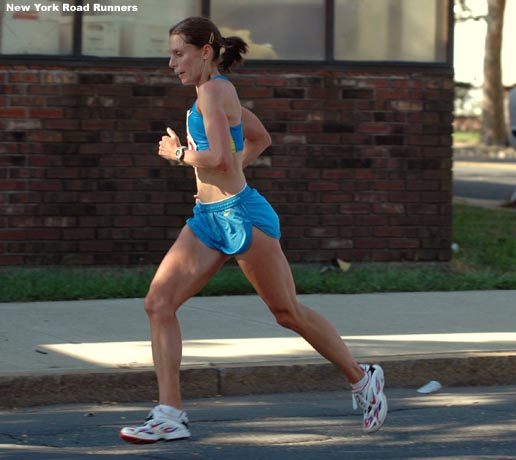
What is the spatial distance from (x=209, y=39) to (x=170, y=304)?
121 centimetres

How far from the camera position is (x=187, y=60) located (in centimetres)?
588

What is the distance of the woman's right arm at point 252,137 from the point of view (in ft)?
20.7

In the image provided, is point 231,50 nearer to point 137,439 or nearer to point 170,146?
point 170,146

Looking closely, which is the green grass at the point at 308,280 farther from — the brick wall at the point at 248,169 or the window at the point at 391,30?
the window at the point at 391,30

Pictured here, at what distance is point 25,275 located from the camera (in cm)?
1020

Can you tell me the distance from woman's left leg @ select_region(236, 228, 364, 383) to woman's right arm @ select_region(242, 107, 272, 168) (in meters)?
0.57

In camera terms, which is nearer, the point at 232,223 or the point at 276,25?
the point at 232,223

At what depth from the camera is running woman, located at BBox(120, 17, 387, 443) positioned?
5797 millimetres

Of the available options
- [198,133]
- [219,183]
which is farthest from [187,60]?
[219,183]

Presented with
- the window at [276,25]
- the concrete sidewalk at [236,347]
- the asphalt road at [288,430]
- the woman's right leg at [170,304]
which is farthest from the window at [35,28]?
the woman's right leg at [170,304]

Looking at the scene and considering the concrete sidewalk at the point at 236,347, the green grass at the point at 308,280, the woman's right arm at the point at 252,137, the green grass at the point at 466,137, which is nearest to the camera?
the woman's right arm at the point at 252,137

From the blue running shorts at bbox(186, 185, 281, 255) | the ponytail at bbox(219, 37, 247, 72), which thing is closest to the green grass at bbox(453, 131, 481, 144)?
the ponytail at bbox(219, 37, 247, 72)

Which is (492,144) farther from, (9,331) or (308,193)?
(9,331)

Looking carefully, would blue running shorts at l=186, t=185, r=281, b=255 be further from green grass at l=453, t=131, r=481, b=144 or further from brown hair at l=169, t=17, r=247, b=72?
green grass at l=453, t=131, r=481, b=144
